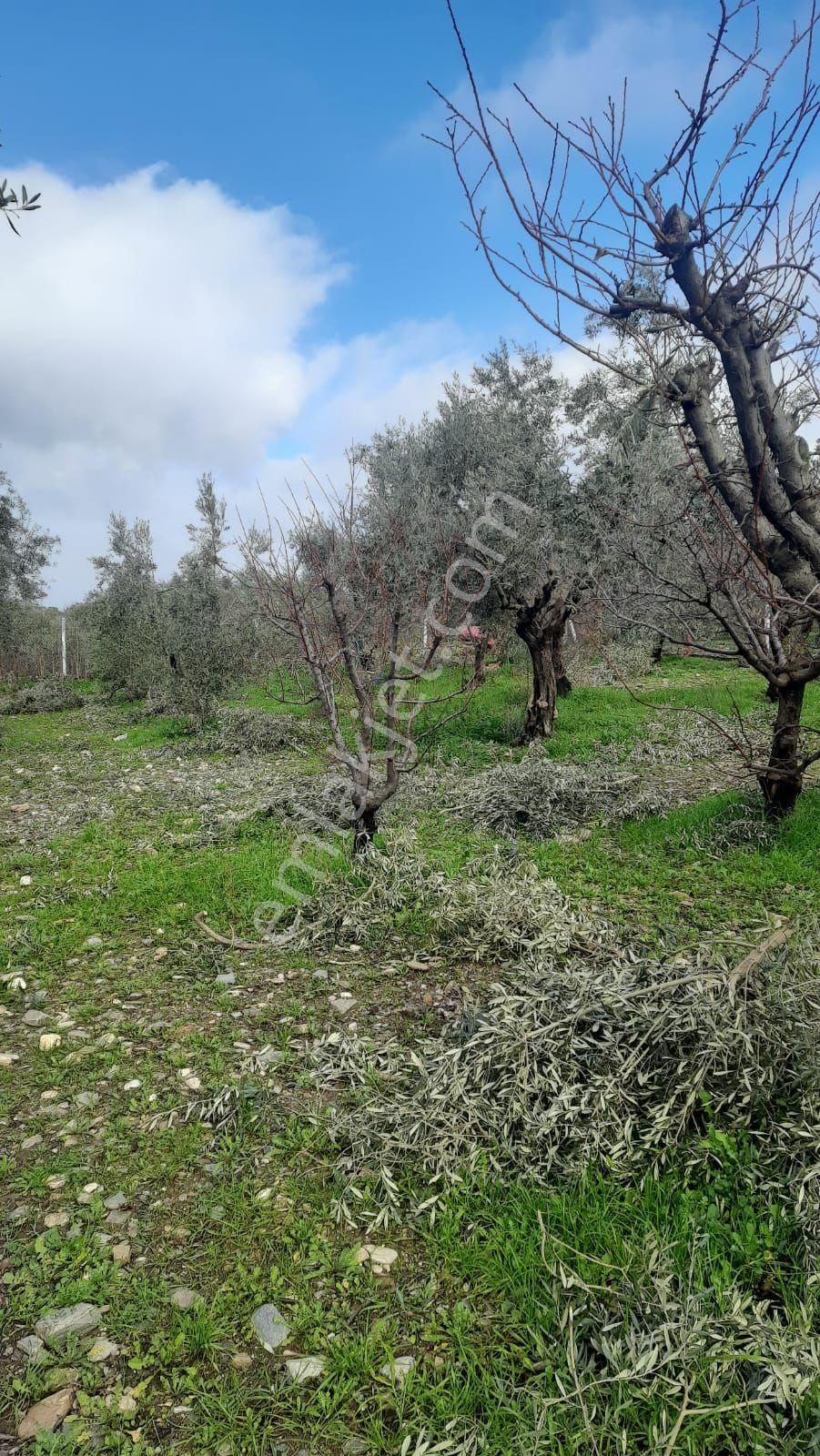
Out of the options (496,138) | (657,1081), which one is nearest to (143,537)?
(496,138)

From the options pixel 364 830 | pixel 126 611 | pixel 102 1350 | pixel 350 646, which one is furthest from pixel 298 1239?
pixel 126 611

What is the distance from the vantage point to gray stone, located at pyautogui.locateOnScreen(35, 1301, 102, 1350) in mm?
2605

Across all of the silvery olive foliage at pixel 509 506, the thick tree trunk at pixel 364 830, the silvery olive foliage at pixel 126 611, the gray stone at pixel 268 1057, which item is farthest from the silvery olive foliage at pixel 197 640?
the gray stone at pixel 268 1057

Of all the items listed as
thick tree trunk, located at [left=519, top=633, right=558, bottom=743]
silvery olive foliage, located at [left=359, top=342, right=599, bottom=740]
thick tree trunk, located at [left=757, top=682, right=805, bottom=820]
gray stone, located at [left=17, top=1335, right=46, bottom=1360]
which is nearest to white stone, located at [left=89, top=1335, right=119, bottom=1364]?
gray stone, located at [left=17, top=1335, right=46, bottom=1360]

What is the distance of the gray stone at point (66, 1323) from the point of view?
103 inches

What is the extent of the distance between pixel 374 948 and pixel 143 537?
70.7ft

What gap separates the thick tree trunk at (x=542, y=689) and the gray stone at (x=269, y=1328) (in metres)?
9.93

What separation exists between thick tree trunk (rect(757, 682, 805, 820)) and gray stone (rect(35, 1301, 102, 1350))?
239 inches

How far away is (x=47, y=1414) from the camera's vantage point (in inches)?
92.6

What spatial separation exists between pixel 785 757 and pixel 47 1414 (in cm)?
694

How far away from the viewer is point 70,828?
9164mm

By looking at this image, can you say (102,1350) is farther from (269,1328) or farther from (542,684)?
(542,684)

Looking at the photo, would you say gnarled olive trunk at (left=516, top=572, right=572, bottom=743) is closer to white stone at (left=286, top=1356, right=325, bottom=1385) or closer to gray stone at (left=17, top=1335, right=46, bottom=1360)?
white stone at (left=286, top=1356, right=325, bottom=1385)

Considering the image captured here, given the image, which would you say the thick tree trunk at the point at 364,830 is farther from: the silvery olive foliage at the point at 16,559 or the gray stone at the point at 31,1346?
the silvery olive foliage at the point at 16,559
